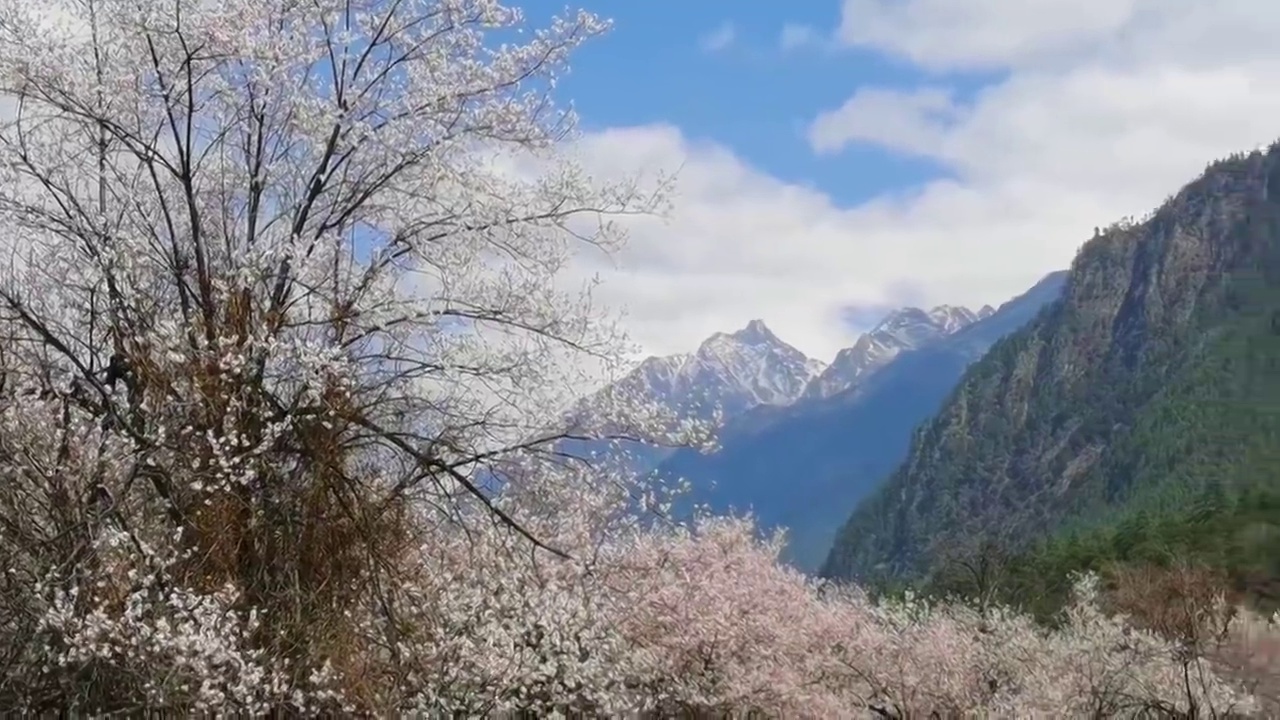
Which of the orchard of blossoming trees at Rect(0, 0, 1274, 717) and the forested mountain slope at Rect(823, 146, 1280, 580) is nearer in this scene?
the orchard of blossoming trees at Rect(0, 0, 1274, 717)

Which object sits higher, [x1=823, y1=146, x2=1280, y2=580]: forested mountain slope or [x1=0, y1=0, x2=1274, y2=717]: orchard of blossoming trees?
[x1=823, y1=146, x2=1280, y2=580]: forested mountain slope

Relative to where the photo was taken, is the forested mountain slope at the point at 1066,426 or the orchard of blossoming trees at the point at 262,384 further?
the forested mountain slope at the point at 1066,426

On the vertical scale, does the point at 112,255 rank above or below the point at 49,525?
above

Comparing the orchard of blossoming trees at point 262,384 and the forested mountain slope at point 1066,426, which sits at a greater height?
the forested mountain slope at point 1066,426

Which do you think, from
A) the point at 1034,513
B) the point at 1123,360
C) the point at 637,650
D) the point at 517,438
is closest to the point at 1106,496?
the point at 1034,513

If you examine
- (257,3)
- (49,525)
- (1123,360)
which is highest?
(1123,360)

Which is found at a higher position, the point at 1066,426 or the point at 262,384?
the point at 1066,426

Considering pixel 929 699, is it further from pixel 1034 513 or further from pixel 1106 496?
pixel 1034 513

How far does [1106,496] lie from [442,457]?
71.5m

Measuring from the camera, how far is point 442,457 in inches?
320

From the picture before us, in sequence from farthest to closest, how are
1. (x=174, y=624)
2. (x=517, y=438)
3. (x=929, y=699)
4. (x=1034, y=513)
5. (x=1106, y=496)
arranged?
(x=1034, y=513) → (x=1106, y=496) → (x=929, y=699) → (x=517, y=438) → (x=174, y=624)

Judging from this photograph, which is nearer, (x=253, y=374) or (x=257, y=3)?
(x=253, y=374)

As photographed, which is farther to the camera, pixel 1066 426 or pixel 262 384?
pixel 1066 426

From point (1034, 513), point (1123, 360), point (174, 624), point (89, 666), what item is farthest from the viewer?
point (1123, 360)
